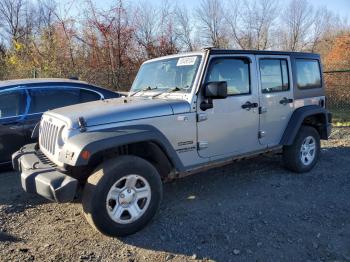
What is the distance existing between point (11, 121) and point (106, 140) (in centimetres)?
313

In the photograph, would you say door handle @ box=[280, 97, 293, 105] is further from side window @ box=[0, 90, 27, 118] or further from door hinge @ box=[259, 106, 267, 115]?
side window @ box=[0, 90, 27, 118]

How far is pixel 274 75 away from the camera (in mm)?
6016

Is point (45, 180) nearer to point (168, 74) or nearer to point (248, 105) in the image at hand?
point (168, 74)

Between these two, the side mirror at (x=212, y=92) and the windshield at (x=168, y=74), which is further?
the windshield at (x=168, y=74)

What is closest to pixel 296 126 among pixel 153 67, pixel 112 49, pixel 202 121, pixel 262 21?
pixel 202 121

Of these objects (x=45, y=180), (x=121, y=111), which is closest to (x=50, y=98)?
(x=121, y=111)

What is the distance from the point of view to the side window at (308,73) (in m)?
6.45

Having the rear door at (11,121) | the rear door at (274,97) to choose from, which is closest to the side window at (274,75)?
the rear door at (274,97)

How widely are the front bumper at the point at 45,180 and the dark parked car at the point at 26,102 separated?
1.74 m

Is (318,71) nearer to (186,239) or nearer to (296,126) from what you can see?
(296,126)

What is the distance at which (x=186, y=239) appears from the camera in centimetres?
425

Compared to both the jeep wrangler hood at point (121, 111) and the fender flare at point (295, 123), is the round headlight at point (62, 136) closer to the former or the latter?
the jeep wrangler hood at point (121, 111)

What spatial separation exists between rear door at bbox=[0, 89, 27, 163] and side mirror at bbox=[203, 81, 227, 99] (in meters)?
3.34

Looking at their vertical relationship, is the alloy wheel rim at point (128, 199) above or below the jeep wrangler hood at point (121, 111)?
below
